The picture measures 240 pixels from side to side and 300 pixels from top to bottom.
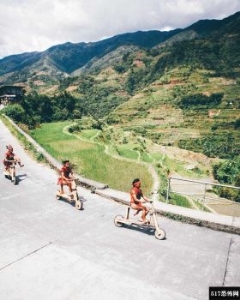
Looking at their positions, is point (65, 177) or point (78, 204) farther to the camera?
point (65, 177)

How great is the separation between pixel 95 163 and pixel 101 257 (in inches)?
646

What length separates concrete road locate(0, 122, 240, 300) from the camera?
5.96 metres

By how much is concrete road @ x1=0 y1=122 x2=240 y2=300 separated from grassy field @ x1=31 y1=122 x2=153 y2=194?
9.18 m

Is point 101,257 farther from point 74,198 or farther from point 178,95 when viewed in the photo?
point 178,95

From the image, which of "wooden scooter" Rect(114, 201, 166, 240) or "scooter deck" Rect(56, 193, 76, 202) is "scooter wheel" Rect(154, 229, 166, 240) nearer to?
"wooden scooter" Rect(114, 201, 166, 240)

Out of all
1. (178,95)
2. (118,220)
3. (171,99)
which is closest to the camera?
(118,220)

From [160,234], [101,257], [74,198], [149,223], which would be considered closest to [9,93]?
[74,198]

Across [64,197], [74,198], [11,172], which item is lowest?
[64,197]

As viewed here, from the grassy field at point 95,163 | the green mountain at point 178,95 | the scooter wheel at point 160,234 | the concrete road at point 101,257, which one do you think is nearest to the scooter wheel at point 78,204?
the concrete road at point 101,257

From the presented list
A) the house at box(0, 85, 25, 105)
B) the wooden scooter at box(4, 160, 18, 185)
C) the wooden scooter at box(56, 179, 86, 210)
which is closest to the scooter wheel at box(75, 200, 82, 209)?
the wooden scooter at box(56, 179, 86, 210)

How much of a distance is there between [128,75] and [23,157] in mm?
133447

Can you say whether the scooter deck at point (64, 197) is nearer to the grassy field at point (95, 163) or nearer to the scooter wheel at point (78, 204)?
the scooter wheel at point (78, 204)

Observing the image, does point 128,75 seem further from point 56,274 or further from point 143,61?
point 56,274

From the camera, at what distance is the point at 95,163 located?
23.3 m
